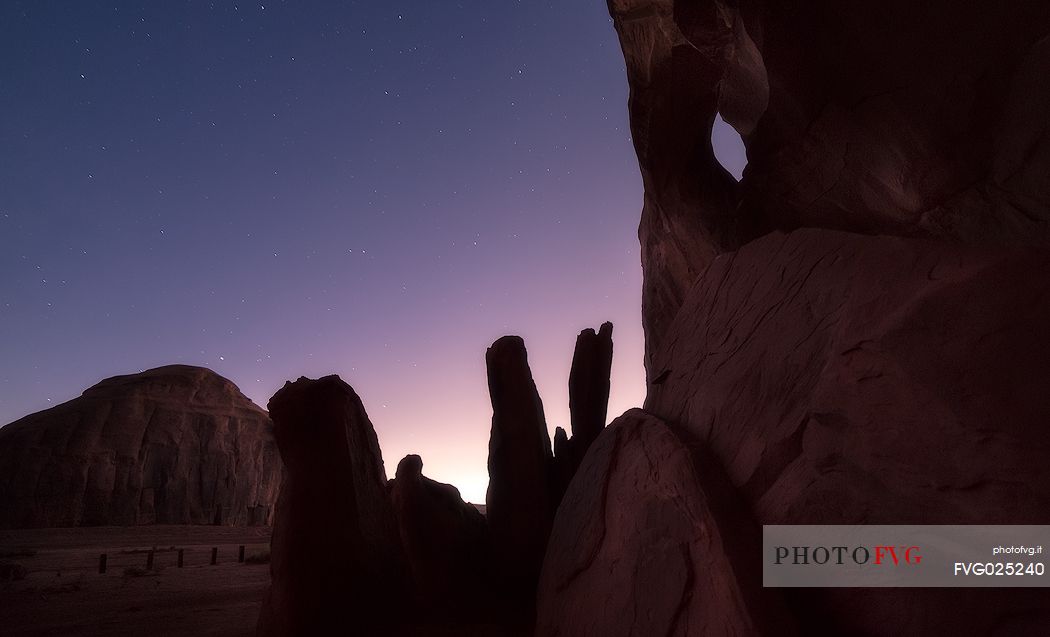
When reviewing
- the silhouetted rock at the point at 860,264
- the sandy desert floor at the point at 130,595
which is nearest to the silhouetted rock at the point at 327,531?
the sandy desert floor at the point at 130,595

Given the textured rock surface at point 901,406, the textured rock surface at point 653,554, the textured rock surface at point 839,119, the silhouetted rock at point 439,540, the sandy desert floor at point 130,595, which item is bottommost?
the sandy desert floor at point 130,595

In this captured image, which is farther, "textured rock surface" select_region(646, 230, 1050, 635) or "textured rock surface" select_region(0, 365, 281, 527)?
"textured rock surface" select_region(0, 365, 281, 527)

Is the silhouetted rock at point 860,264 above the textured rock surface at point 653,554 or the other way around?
above

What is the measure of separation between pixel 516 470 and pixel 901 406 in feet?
24.9

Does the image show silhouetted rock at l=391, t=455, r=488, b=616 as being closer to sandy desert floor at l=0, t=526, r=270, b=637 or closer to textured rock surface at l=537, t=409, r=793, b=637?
sandy desert floor at l=0, t=526, r=270, b=637

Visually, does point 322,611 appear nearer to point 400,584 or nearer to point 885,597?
point 400,584

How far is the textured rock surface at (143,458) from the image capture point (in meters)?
36.6

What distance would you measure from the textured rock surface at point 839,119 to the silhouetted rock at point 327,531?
7.64 m

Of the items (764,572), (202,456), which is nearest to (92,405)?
(202,456)

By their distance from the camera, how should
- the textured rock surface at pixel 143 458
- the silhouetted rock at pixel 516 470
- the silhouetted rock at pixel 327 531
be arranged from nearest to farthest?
the silhouetted rock at pixel 327 531 → the silhouetted rock at pixel 516 470 → the textured rock surface at pixel 143 458

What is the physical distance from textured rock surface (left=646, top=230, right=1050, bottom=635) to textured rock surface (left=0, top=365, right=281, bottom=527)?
156ft

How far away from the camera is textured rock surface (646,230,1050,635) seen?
10.8 feet

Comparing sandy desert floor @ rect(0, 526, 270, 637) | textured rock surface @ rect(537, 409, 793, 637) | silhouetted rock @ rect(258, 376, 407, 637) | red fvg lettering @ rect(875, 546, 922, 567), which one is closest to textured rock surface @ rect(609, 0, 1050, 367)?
red fvg lettering @ rect(875, 546, 922, 567)
